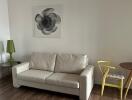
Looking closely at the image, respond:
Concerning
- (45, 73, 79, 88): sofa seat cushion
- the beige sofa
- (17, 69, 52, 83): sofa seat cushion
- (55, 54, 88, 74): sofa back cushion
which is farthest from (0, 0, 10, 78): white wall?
(45, 73, 79, 88): sofa seat cushion

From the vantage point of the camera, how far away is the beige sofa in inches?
112

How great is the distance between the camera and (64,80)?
2910mm

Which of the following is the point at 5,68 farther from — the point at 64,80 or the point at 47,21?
the point at 64,80

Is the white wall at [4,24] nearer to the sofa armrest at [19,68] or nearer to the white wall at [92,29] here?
the white wall at [92,29]

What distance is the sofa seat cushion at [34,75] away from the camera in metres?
3.11

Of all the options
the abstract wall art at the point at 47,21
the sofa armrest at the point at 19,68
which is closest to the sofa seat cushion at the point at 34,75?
the sofa armrest at the point at 19,68

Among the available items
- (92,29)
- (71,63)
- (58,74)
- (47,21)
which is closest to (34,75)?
(58,74)

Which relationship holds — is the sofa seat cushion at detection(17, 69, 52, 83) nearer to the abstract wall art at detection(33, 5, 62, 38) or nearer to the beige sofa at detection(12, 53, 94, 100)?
the beige sofa at detection(12, 53, 94, 100)

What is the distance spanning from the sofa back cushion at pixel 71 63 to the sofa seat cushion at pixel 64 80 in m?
0.17

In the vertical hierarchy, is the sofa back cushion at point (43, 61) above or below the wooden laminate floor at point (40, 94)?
above

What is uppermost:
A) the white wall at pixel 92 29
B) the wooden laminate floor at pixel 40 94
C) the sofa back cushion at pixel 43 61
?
the white wall at pixel 92 29

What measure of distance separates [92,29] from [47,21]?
120cm

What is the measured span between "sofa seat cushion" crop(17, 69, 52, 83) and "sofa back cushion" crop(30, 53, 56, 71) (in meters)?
0.19

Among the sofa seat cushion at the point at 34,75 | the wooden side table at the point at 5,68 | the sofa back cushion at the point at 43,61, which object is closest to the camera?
the sofa seat cushion at the point at 34,75
